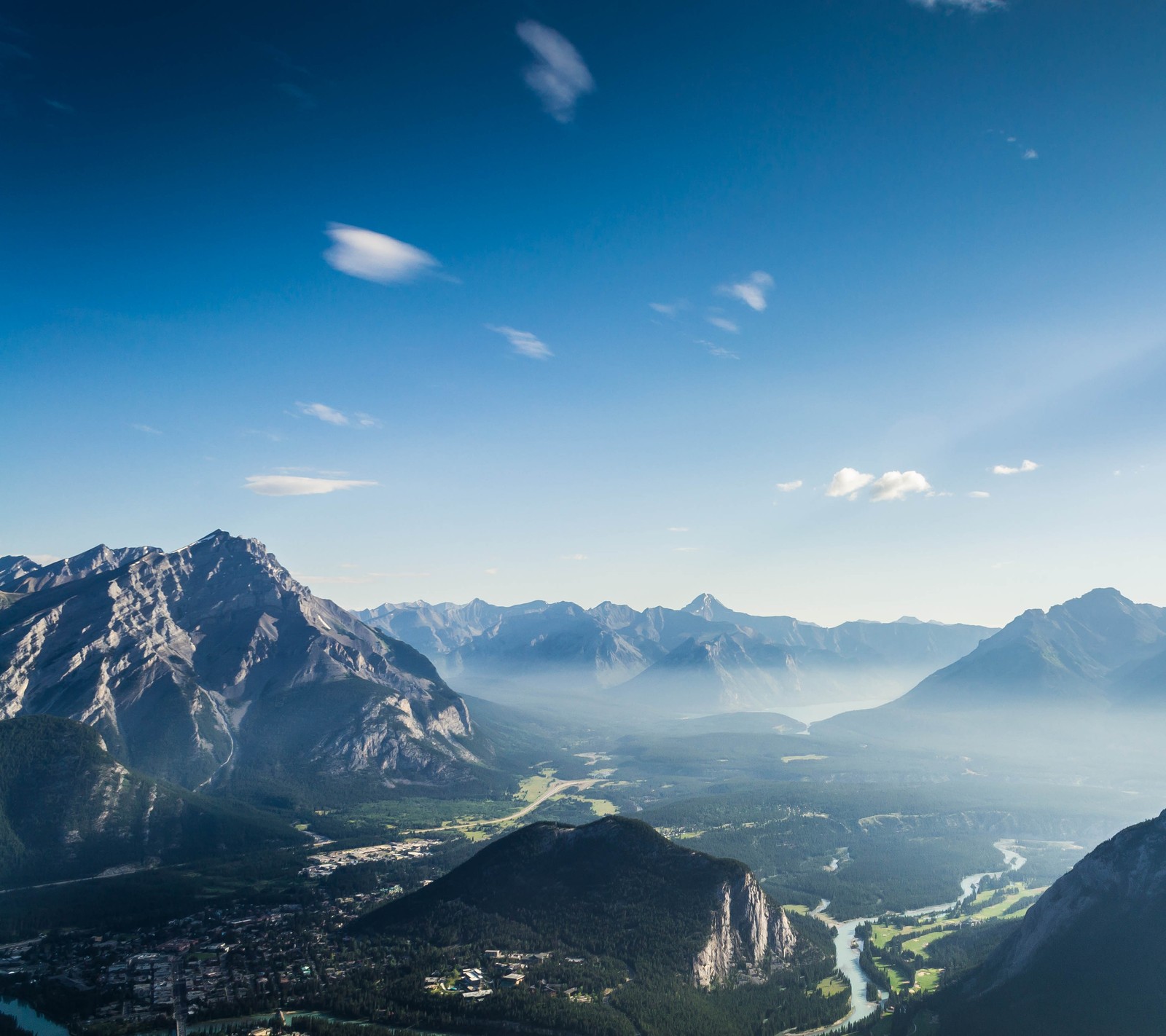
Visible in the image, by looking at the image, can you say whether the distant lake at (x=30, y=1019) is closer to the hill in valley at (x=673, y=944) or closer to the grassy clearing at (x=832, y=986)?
the hill in valley at (x=673, y=944)

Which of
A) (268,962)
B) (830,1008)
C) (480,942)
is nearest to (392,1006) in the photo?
(480,942)

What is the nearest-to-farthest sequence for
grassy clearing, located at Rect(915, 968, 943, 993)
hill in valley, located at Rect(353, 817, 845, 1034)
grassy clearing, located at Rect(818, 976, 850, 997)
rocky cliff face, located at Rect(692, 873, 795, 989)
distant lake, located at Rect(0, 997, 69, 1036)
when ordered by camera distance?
distant lake, located at Rect(0, 997, 69, 1036) → hill in valley, located at Rect(353, 817, 845, 1034) → grassy clearing, located at Rect(818, 976, 850, 997) → grassy clearing, located at Rect(915, 968, 943, 993) → rocky cliff face, located at Rect(692, 873, 795, 989)

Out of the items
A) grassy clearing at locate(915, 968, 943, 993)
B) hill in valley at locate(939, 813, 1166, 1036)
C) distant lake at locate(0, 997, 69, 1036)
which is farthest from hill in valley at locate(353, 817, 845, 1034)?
distant lake at locate(0, 997, 69, 1036)

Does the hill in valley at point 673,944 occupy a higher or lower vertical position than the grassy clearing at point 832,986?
higher

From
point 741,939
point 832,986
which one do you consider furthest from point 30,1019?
point 832,986

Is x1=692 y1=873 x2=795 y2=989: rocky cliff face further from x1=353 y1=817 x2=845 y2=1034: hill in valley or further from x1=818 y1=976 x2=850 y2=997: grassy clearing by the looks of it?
x1=818 y1=976 x2=850 y2=997: grassy clearing

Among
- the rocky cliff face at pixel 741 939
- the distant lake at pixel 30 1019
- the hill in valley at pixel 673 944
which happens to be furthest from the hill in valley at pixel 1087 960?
the distant lake at pixel 30 1019

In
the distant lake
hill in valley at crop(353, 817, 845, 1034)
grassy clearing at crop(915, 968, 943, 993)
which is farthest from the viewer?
grassy clearing at crop(915, 968, 943, 993)
